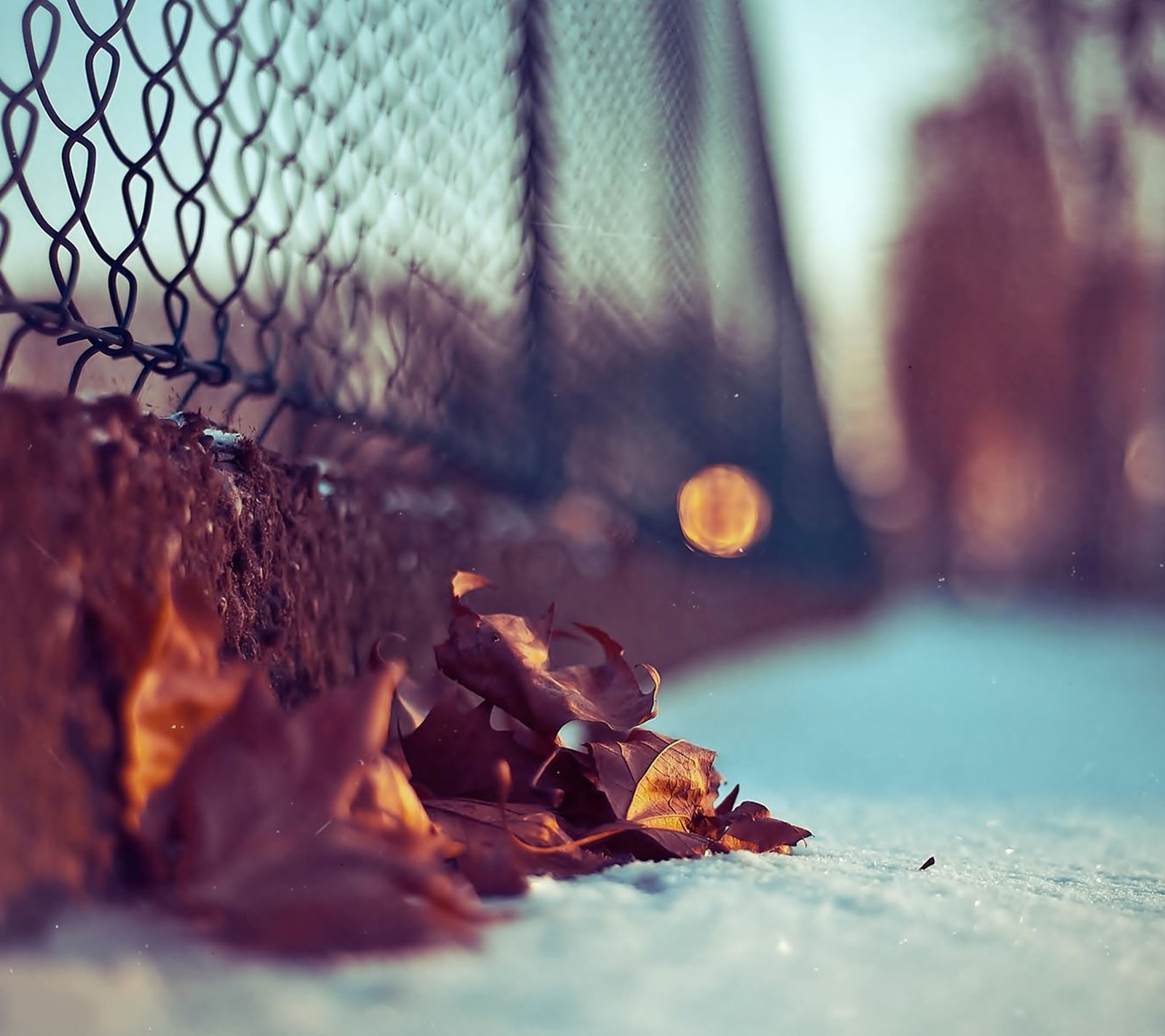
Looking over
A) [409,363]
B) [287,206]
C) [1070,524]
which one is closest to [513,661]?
[287,206]

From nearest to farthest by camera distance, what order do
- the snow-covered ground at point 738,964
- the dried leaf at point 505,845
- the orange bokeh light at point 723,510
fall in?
the snow-covered ground at point 738,964 < the dried leaf at point 505,845 < the orange bokeh light at point 723,510

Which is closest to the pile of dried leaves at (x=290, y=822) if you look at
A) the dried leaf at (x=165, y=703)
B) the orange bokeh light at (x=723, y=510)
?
the dried leaf at (x=165, y=703)

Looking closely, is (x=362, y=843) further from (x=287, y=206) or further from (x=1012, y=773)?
(x=1012, y=773)

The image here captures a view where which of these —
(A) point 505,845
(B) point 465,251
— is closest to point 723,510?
(B) point 465,251

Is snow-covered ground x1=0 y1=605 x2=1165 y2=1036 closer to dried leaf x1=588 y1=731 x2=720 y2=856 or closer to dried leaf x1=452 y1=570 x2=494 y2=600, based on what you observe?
dried leaf x1=588 y1=731 x2=720 y2=856

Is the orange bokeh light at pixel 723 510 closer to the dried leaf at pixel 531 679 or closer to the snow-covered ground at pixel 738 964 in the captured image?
the snow-covered ground at pixel 738 964

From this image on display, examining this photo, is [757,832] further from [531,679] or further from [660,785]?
[531,679]

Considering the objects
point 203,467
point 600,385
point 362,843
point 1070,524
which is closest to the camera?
point 362,843
